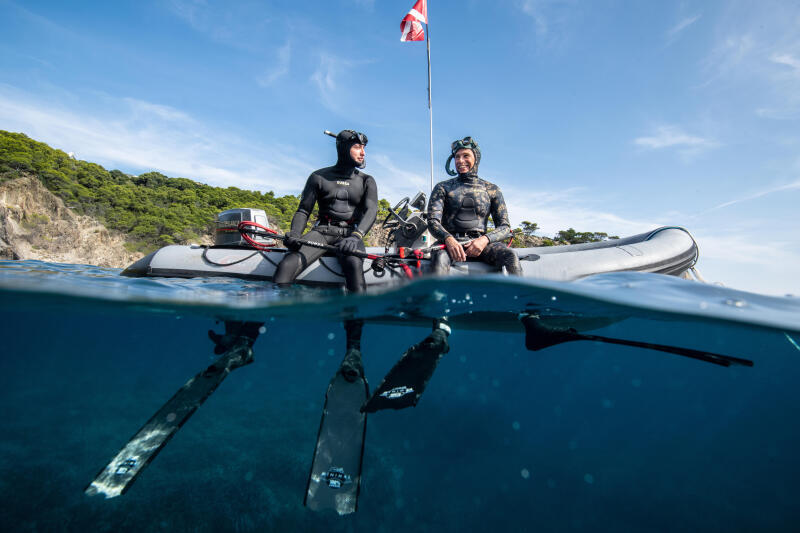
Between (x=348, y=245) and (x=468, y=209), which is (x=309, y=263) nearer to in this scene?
(x=348, y=245)

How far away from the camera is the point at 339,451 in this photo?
3.37m

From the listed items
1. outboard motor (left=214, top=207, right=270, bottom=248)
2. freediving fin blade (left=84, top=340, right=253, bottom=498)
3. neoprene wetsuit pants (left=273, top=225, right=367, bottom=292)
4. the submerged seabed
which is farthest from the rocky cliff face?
neoprene wetsuit pants (left=273, top=225, right=367, bottom=292)

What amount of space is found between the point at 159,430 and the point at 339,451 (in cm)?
185

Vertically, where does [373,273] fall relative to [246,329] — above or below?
above

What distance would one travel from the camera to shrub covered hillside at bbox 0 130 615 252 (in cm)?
2308

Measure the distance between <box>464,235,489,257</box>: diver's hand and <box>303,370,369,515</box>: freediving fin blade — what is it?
2084 millimetres

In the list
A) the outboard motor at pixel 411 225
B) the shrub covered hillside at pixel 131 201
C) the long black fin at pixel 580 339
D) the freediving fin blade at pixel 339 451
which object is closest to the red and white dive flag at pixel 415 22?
the outboard motor at pixel 411 225

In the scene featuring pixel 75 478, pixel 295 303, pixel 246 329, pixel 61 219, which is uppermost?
pixel 61 219

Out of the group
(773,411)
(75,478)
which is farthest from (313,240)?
(773,411)

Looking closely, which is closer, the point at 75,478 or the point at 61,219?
the point at 75,478

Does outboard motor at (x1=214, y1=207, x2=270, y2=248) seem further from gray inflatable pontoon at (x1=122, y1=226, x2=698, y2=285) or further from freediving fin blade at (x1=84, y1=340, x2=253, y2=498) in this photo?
freediving fin blade at (x1=84, y1=340, x2=253, y2=498)

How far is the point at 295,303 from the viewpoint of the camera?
4215 mm

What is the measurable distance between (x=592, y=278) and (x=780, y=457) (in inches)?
559

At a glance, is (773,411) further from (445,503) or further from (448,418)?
(445,503)
